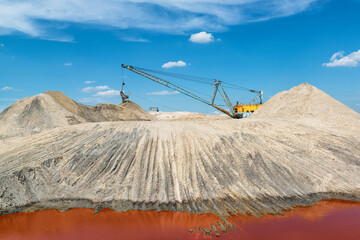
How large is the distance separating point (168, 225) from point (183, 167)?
4.15 meters

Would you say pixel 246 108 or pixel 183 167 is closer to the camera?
pixel 183 167

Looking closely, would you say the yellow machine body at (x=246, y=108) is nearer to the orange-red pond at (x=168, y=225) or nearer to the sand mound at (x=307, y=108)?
the sand mound at (x=307, y=108)

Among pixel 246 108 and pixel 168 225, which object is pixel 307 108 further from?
pixel 168 225

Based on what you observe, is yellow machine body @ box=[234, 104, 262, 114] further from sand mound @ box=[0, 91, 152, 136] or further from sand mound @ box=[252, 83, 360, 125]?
sand mound @ box=[0, 91, 152, 136]

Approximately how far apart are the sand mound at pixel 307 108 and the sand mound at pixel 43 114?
1850 cm

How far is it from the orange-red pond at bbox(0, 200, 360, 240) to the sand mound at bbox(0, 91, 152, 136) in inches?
576

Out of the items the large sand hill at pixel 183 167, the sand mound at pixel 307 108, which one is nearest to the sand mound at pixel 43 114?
the large sand hill at pixel 183 167

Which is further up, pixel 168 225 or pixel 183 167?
pixel 183 167

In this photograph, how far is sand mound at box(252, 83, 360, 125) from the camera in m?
19.6

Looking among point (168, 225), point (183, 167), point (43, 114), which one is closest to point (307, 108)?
point (183, 167)

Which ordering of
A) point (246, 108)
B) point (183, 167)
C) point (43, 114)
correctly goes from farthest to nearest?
1. point (246, 108)
2. point (43, 114)
3. point (183, 167)

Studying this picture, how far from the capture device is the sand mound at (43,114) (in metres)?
23.5

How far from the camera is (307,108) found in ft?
69.2

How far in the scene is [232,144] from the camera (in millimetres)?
15023
